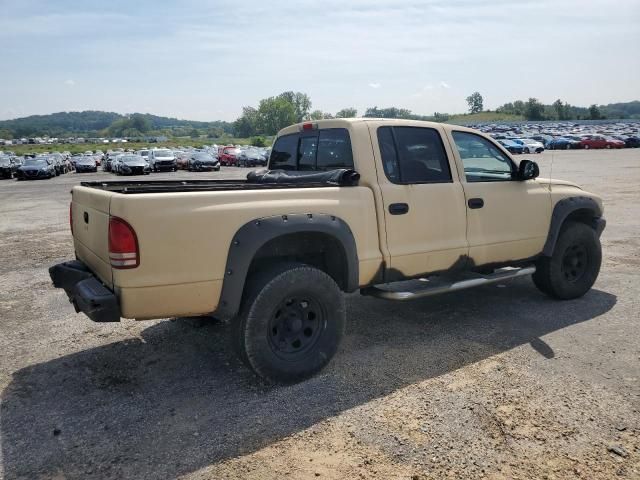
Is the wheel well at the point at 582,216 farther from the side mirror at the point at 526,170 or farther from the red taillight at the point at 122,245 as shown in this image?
the red taillight at the point at 122,245

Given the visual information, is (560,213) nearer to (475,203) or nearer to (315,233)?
(475,203)

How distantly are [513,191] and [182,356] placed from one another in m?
3.51

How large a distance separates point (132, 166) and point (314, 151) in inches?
1175

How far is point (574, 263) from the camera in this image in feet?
18.7

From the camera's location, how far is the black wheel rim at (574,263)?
566 cm

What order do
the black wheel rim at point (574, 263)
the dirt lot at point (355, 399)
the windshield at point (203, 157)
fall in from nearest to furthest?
1. the dirt lot at point (355, 399)
2. the black wheel rim at point (574, 263)
3. the windshield at point (203, 157)

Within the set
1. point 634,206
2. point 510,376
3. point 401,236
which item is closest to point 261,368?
point 401,236

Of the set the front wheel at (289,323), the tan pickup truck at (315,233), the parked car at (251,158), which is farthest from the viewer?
the parked car at (251,158)

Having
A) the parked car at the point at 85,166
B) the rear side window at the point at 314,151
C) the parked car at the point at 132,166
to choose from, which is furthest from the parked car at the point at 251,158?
the rear side window at the point at 314,151

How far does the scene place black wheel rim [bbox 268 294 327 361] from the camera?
12.3 ft

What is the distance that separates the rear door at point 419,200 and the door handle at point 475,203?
0.11 metres

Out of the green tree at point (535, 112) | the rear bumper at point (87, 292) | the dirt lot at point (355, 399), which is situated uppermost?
the green tree at point (535, 112)

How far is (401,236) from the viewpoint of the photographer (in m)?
4.19

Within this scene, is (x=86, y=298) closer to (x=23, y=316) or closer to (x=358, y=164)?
(x=358, y=164)
